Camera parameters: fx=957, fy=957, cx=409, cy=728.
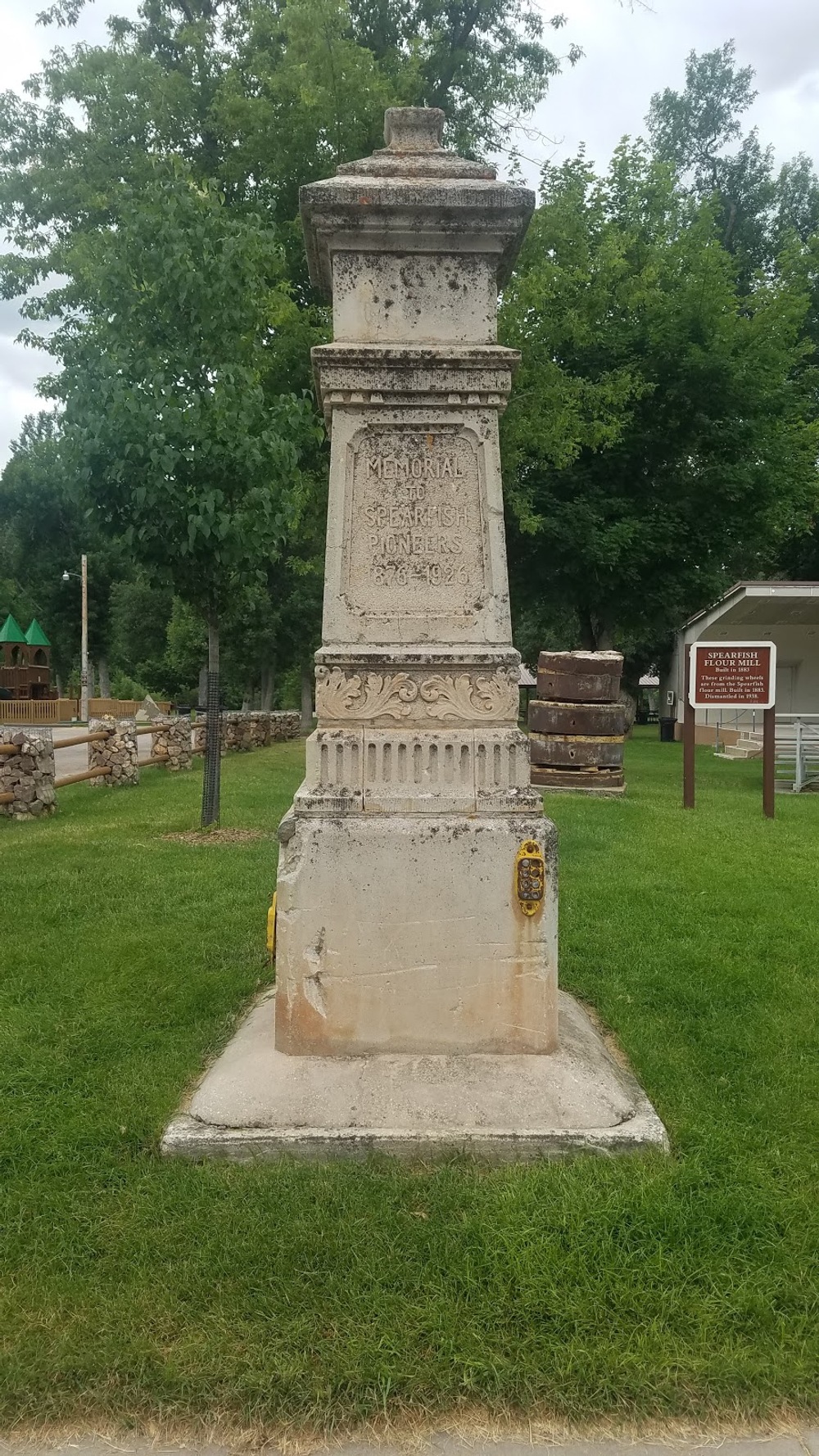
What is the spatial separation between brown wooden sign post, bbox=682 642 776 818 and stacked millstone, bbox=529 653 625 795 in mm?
1305

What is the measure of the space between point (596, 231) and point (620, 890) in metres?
17.7

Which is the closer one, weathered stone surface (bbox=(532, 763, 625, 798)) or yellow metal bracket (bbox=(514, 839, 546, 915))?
yellow metal bracket (bbox=(514, 839, 546, 915))

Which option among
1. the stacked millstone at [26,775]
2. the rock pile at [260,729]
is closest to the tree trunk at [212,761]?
the stacked millstone at [26,775]

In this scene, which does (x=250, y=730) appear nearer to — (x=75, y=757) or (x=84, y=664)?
(x=75, y=757)

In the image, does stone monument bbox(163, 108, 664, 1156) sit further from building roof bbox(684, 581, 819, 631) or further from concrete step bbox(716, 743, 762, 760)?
concrete step bbox(716, 743, 762, 760)

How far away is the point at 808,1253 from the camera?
2.68m

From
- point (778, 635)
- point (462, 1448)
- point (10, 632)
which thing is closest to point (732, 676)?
point (462, 1448)

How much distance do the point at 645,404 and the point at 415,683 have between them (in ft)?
60.8

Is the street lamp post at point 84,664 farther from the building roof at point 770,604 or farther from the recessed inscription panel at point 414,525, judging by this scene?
the recessed inscription panel at point 414,525

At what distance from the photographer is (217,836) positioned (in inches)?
364

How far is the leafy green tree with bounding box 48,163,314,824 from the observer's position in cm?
867

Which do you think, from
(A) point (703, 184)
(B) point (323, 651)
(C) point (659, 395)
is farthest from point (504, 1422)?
(A) point (703, 184)

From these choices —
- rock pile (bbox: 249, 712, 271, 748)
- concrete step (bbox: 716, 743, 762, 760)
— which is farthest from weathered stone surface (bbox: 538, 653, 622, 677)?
rock pile (bbox: 249, 712, 271, 748)

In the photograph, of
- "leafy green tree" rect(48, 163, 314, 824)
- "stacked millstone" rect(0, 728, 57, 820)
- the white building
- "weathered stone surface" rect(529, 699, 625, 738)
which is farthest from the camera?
the white building
